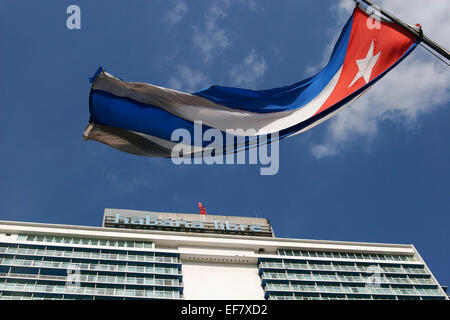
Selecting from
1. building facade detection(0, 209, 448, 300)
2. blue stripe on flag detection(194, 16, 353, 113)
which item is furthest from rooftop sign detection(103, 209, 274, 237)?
blue stripe on flag detection(194, 16, 353, 113)

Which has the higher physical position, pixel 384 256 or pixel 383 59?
pixel 384 256

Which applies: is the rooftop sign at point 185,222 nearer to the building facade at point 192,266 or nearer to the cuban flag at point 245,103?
the building facade at point 192,266

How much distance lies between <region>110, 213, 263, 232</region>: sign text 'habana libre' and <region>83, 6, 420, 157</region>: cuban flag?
234 ft

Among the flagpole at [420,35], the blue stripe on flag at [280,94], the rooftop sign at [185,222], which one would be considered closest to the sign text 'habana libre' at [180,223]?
the rooftop sign at [185,222]

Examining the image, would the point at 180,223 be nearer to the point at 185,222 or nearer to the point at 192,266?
the point at 185,222

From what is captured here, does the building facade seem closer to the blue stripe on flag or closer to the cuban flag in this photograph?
the cuban flag

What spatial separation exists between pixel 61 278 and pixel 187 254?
18301mm

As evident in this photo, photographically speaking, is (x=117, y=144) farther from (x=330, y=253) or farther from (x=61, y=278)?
(x=330, y=253)

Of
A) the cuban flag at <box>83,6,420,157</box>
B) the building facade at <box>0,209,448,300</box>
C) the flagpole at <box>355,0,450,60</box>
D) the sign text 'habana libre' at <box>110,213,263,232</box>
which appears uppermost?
the sign text 'habana libre' at <box>110,213,263,232</box>

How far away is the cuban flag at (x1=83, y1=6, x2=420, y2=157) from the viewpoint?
64.0 feet

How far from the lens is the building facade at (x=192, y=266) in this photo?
219 ft

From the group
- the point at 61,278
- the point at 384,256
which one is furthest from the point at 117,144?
the point at 384,256

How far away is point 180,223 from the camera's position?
3617 inches
